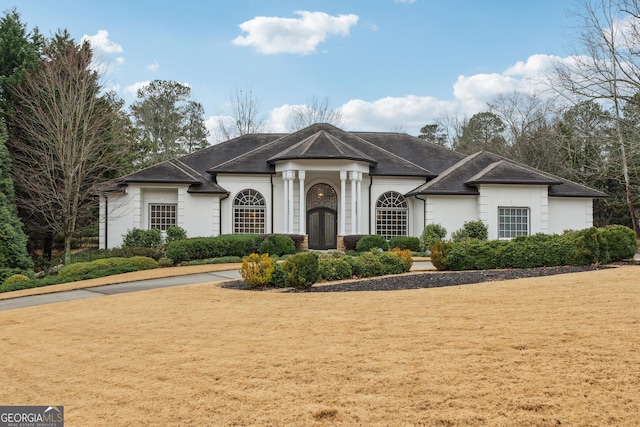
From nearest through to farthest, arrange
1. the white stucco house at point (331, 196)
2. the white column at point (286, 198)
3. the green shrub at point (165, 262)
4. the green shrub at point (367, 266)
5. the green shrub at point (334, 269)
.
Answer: the green shrub at point (334, 269) → the green shrub at point (367, 266) → the green shrub at point (165, 262) → the white stucco house at point (331, 196) → the white column at point (286, 198)

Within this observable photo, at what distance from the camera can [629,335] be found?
5324 mm

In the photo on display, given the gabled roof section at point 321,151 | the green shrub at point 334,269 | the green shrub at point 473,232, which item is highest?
the gabled roof section at point 321,151

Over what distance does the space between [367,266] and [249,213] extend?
12.1 meters

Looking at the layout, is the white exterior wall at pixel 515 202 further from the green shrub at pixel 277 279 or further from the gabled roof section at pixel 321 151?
the green shrub at pixel 277 279

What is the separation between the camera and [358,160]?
73.7 ft

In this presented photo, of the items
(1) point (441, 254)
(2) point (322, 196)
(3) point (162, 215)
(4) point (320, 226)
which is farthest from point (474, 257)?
(3) point (162, 215)

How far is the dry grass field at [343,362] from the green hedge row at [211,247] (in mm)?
10266

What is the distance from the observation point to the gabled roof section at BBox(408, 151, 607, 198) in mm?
21891

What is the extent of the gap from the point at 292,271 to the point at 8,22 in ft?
75.3

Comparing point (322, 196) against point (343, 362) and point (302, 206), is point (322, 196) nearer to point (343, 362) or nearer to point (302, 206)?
point (302, 206)

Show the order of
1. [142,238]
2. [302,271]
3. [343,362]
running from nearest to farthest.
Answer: [343,362], [302,271], [142,238]

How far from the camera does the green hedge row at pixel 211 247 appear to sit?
18797mm

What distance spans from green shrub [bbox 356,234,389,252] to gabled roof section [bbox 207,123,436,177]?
3.98 m

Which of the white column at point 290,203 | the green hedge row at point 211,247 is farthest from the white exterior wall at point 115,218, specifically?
the white column at point 290,203
